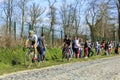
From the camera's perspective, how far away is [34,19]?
58125 mm

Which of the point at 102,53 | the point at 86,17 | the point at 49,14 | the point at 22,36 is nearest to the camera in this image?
the point at 22,36

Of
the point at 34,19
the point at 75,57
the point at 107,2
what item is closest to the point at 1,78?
the point at 75,57

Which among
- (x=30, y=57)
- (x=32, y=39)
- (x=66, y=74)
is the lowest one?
(x=66, y=74)

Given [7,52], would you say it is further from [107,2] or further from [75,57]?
Result: [107,2]

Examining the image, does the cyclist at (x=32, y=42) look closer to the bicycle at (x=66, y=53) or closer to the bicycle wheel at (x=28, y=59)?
the bicycle wheel at (x=28, y=59)

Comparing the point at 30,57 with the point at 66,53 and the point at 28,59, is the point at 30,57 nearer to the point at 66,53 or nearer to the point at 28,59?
the point at 28,59

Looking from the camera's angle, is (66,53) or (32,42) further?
(66,53)

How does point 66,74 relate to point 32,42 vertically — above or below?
below

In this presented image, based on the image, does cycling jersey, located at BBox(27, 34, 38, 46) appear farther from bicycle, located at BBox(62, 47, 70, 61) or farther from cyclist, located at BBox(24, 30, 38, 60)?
bicycle, located at BBox(62, 47, 70, 61)

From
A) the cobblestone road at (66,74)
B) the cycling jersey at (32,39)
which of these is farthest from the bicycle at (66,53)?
the cobblestone road at (66,74)

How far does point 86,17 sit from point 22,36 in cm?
4008

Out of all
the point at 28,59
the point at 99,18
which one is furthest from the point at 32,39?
the point at 99,18

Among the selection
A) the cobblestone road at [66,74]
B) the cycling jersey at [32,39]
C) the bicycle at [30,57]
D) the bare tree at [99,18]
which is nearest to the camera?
the cobblestone road at [66,74]

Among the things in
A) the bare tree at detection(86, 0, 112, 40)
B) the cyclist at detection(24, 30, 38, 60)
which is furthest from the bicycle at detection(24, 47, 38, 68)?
the bare tree at detection(86, 0, 112, 40)
